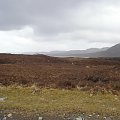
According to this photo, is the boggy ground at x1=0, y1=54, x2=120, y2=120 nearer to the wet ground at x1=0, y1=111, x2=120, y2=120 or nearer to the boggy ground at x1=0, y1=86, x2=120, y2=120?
the boggy ground at x1=0, y1=86, x2=120, y2=120

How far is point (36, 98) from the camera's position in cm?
2103

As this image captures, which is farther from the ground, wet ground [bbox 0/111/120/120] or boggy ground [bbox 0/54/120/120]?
boggy ground [bbox 0/54/120/120]

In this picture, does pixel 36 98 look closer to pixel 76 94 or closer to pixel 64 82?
pixel 76 94

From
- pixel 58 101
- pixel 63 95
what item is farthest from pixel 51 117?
pixel 63 95

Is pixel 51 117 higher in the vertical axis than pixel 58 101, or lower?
lower

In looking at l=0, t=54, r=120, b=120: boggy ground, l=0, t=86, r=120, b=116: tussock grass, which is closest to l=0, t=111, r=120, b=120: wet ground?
l=0, t=54, r=120, b=120: boggy ground

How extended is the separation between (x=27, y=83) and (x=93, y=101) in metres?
10.1

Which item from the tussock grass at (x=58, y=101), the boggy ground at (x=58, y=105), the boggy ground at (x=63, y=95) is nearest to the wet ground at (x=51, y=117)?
the boggy ground at (x=58, y=105)

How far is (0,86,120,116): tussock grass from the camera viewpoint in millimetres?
17203

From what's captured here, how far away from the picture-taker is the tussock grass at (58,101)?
56.4 feet

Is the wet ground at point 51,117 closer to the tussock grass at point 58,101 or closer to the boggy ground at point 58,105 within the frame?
the boggy ground at point 58,105

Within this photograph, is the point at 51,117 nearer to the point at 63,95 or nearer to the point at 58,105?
the point at 58,105

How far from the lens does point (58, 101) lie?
20094 mm

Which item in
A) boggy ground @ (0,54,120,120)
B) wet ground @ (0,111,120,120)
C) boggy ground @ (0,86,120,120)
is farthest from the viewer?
boggy ground @ (0,54,120,120)
